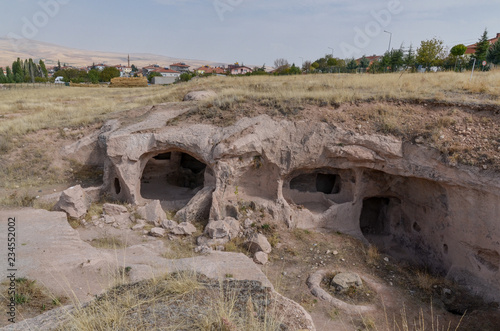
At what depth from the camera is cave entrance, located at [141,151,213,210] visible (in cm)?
1262

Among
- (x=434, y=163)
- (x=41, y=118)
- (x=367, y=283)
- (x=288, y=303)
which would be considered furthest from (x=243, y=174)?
(x=41, y=118)

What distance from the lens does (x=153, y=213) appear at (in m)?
10.1

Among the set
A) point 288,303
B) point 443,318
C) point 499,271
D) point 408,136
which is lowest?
point 443,318

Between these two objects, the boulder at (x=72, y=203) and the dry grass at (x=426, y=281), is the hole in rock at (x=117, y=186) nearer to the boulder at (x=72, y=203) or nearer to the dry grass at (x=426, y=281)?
the boulder at (x=72, y=203)

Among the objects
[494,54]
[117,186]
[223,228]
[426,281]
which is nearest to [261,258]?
[223,228]

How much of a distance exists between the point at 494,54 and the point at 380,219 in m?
29.7

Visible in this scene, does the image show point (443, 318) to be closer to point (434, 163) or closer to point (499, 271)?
point (499, 271)

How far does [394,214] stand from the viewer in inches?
463

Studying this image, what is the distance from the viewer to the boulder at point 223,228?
9.36m

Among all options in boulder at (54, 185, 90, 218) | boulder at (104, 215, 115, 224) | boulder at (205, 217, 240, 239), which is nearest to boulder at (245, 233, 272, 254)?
boulder at (205, 217, 240, 239)

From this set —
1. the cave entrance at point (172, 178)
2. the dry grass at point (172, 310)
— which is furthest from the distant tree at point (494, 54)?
the dry grass at point (172, 310)

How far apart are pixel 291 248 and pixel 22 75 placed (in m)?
66.6

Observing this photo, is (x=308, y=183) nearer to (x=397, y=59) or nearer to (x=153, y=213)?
(x=153, y=213)

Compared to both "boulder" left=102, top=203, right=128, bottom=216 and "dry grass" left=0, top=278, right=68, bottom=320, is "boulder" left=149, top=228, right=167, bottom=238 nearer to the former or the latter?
"boulder" left=102, top=203, right=128, bottom=216
